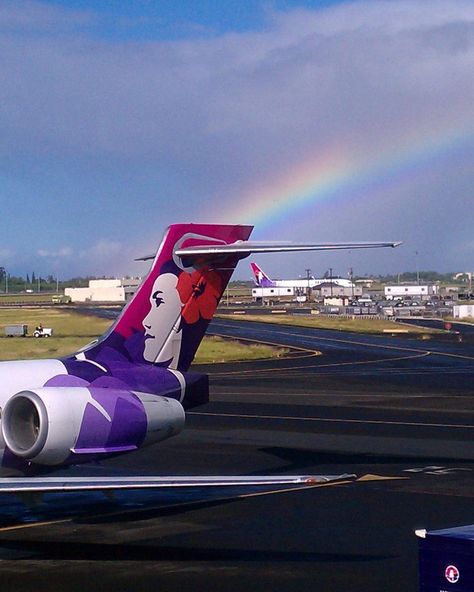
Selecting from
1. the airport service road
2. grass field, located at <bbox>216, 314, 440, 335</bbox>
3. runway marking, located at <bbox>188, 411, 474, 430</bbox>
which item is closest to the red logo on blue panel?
runway marking, located at <bbox>188, 411, 474, 430</bbox>

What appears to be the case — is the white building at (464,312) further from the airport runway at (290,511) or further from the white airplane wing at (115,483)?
the white airplane wing at (115,483)

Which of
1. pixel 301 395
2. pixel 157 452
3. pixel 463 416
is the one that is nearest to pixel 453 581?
pixel 157 452

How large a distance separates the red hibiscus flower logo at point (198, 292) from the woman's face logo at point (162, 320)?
5.7 inches

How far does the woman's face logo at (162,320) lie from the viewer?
19828mm

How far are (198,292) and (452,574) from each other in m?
11.0

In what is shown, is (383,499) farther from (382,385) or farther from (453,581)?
(382,385)

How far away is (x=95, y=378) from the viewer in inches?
728

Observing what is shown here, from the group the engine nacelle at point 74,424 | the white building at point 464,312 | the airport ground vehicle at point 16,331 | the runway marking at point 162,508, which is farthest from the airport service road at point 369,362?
the white building at point 464,312

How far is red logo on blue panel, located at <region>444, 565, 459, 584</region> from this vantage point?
991 centimetres

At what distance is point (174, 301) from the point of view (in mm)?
20016

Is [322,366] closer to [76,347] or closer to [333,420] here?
[76,347]

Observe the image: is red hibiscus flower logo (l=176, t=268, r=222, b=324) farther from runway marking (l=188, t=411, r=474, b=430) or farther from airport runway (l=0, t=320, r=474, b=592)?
runway marking (l=188, t=411, r=474, b=430)

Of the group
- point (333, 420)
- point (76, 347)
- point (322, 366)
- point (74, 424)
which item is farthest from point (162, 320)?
point (76, 347)

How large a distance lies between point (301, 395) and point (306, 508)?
21567 millimetres
